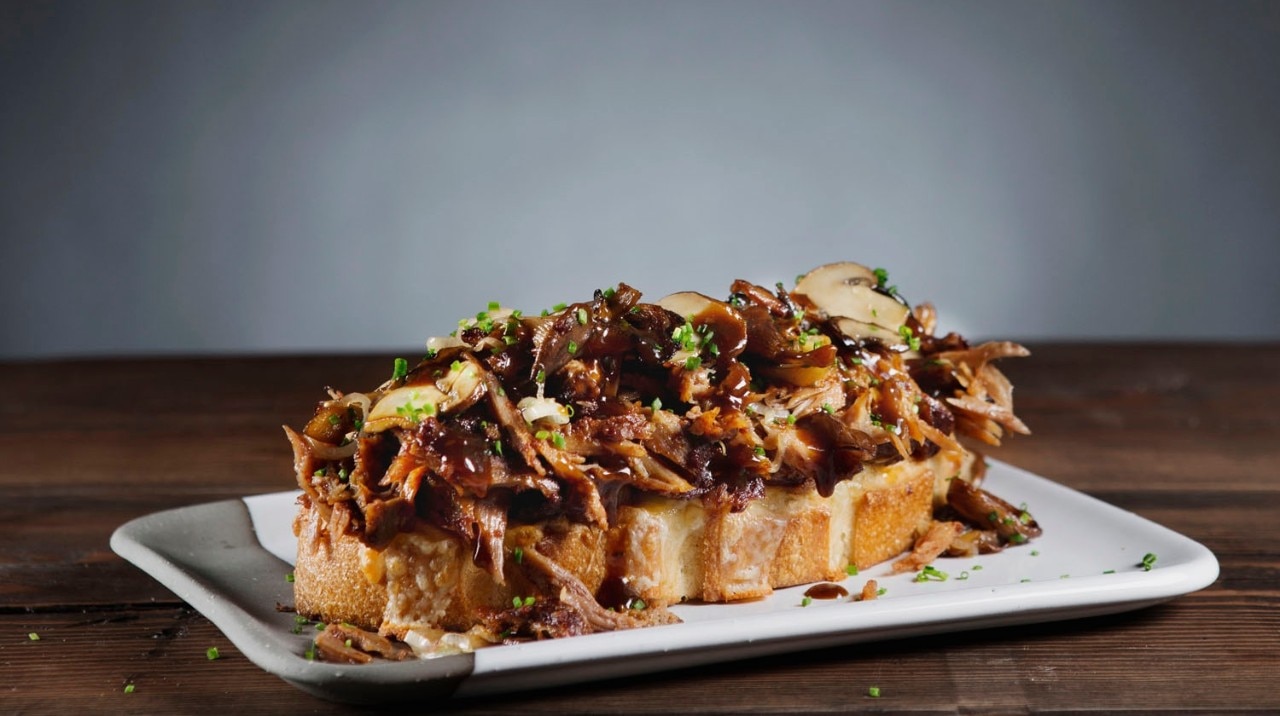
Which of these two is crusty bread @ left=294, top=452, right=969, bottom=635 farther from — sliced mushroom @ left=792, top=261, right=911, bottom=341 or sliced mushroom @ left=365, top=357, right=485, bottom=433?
sliced mushroom @ left=792, top=261, right=911, bottom=341

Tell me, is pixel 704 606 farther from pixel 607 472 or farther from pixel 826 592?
pixel 607 472

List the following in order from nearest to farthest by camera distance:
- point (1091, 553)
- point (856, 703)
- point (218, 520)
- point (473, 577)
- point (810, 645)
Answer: point (856, 703) < point (810, 645) < point (473, 577) < point (1091, 553) < point (218, 520)

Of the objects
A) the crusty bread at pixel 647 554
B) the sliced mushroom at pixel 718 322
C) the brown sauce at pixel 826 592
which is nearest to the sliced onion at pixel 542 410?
the crusty bread at pixel 647 554

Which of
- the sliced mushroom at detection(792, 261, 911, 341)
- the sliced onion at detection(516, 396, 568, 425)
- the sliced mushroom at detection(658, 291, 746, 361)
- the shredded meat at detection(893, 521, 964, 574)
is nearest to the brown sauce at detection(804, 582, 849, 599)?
the shredded meat at detection(893, 521, 964, 574)

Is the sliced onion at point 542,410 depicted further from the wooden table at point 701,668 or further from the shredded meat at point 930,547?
the shredded meat at point 930,547

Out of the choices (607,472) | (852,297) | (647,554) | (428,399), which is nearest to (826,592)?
(647,554)

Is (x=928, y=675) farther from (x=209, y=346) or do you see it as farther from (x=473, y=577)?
(x=209, y=346)

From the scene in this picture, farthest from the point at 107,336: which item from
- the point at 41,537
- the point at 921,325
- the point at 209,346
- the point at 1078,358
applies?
the point at 921,325
